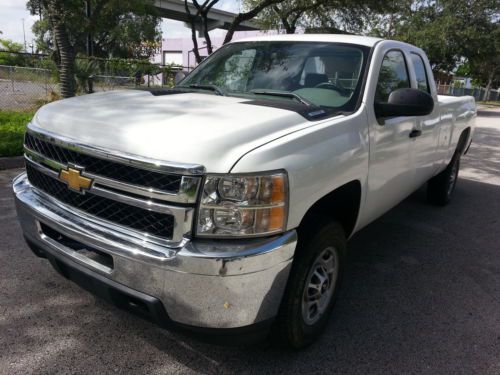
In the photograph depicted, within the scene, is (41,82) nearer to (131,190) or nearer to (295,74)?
(295,74)

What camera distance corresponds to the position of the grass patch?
6488 millimetres

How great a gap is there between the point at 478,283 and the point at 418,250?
0.72m

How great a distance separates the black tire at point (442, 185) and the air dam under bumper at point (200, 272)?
423 cm

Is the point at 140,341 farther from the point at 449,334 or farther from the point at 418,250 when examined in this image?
the point at 418,250

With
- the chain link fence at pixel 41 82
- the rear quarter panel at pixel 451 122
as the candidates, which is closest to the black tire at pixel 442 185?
the rear quarter panel at pixel 451 122

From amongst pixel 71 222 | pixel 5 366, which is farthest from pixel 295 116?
pixel 5 366

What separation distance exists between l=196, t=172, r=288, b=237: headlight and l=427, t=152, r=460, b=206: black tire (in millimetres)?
4336

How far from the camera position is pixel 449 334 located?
299cm

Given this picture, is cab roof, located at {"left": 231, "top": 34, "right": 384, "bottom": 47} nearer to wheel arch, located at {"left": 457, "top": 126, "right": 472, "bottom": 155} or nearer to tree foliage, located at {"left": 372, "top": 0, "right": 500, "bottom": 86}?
wheel arch, located at {"left": 457, "top": 126, "right": 472, "bottom": 155}

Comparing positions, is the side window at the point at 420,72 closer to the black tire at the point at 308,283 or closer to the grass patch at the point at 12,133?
the black tire at the point at 308,283

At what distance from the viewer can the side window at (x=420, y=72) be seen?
4262 mm

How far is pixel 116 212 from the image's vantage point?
2256 millimetres

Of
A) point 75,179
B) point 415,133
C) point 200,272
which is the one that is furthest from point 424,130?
point 75,179

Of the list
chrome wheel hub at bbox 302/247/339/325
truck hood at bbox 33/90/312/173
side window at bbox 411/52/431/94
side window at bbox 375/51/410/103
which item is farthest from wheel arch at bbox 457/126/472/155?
truck hood at bbox 33/90/312/173
